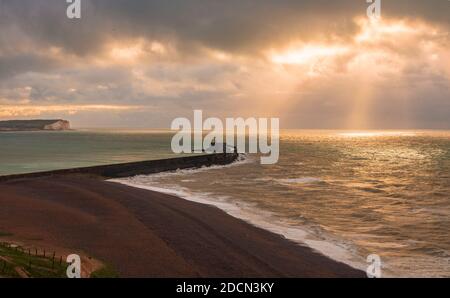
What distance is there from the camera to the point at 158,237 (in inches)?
838

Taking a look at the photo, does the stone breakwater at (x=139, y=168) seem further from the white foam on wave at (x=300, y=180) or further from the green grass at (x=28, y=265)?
the green grass at (x=28, y=265)

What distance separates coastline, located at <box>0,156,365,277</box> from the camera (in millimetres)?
17078

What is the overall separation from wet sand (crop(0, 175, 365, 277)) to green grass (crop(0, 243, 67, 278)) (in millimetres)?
2544

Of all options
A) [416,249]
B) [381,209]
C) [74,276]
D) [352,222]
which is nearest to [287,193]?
[381,209]

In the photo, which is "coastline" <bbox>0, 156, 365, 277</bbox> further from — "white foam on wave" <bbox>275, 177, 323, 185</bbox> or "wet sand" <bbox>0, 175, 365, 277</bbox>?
"white foam on wave" <bbox>275, 177, 323, 185</bbox>

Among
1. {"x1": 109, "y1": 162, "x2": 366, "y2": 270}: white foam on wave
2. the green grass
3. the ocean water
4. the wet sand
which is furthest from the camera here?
the ocean water

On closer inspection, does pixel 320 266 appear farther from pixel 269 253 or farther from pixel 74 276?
pixel 74 276

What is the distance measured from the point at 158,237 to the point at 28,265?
27.4 ft

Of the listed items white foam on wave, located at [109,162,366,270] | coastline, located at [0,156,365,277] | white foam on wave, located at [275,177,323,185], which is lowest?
white foam on wave, located at [275,177,323,185]

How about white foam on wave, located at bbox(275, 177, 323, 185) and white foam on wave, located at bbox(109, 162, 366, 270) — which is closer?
white foam on wave, located at bbox(109, 162, 366, 270)

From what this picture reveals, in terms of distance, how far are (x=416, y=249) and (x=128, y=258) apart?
49.7ft

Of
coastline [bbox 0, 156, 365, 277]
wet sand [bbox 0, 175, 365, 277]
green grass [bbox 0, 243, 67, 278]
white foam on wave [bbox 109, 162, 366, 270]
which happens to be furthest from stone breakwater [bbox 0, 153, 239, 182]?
green grass [bbox 0, 243, 67, 278]

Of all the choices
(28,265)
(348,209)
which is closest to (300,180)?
(348,209)

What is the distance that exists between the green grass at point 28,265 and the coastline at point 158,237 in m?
2.41
